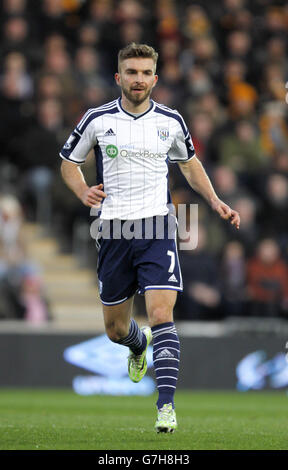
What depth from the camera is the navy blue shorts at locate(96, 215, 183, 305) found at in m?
7.74

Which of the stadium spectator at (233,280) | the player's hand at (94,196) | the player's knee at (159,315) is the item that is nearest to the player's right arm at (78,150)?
the player's hand at (94,196)

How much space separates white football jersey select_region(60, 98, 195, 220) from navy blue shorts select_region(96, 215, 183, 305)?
0.11 meters

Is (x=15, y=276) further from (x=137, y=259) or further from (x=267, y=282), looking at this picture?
(x=137, y=259)

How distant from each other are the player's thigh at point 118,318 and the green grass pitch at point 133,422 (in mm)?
716

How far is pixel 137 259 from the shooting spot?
25.9 ft

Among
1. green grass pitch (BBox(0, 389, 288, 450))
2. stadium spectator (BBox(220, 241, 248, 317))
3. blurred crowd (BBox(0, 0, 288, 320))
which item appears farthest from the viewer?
blurred crowd (BBox(0, 0, 288, 320))

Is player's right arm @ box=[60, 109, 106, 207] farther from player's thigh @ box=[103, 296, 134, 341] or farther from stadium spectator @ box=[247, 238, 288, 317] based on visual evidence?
stadium spectator @ box=[247, 238, 288, 317]

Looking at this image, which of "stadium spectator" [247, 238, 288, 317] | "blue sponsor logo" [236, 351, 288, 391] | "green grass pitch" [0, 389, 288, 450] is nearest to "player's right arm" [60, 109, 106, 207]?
"green grass pitch" [0, 389, 288, 450]

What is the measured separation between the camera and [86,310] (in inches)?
642

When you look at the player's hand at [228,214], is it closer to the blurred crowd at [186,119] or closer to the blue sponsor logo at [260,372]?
the blurred crowd at [186,119]

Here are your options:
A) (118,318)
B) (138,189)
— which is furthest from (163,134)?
(118,318)

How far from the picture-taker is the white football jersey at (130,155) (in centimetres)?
788

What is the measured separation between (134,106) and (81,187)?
2.35 ft
